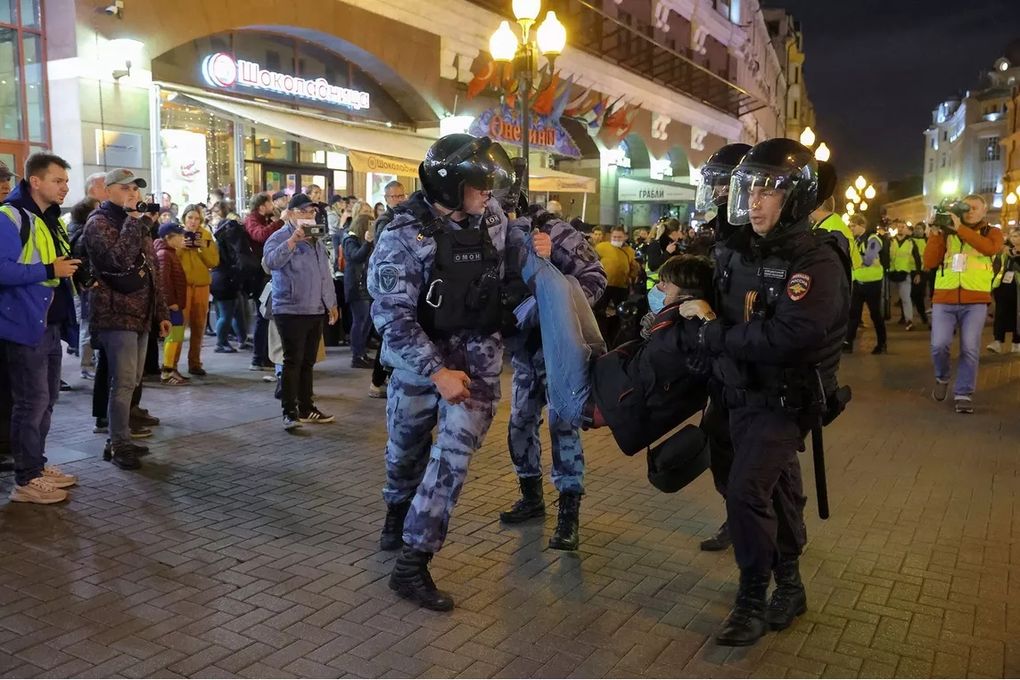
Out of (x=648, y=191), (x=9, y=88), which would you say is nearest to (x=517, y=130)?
(x=648, y=191)

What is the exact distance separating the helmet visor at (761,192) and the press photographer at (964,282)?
17.8 feet

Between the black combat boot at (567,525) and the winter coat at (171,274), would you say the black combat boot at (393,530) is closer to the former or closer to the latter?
the black combat boot at (567,525)

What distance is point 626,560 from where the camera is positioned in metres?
4.61

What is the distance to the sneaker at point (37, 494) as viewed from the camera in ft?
17.6

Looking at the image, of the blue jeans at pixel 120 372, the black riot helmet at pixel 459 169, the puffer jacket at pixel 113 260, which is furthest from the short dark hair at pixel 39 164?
the black riot helmet at pixel 459 169

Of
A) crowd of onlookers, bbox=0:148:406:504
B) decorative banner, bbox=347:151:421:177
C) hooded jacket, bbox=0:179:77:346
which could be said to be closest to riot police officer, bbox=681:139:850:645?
crowd of onlookers, bbox=0:148:406:504

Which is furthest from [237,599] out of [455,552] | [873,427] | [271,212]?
[271,212]

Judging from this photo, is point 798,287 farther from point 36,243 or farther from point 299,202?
point 299,202

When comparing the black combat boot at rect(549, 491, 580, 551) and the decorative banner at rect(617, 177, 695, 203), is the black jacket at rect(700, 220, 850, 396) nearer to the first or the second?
the black combat boot at rect(549, 491, 580, 551)

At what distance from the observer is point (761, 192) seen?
11.8ft

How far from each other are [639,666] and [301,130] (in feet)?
41.5

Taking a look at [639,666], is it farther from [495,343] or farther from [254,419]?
[254,419]

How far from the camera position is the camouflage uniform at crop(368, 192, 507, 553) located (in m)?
3.84

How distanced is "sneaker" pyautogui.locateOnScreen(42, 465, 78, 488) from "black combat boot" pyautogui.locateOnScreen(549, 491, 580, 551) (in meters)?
3.17
